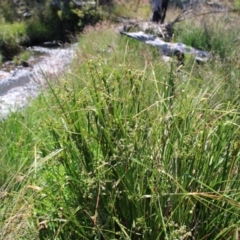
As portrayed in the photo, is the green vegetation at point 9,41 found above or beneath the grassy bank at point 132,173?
beneath

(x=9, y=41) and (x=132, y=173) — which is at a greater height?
(x=132, y=173)

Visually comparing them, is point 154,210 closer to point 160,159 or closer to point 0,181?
point 160,159

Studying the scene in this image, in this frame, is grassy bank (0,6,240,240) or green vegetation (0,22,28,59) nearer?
grassy bank (0,6,240,240)

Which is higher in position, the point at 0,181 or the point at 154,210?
the point at 154,210

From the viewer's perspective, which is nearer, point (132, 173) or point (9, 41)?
point (132, 173)

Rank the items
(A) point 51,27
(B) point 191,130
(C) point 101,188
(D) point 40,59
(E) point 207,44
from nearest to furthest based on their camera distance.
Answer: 1. (C) point 101,188
2. (B) point 191,130
3. (E) point 207,44
4. (D) point 40,59
5. (A) point 51,27

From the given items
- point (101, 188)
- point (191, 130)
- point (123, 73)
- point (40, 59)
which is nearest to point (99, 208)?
A: point (101, 188)

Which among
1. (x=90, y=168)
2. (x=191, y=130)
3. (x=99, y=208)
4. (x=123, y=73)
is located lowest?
(x=99, y=208)

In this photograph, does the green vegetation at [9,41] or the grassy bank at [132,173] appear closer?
the grassy bank at [132,173]

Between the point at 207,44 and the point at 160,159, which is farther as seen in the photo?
the point at 207,44

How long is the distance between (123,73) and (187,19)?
328 inches

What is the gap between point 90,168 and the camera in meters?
2.12

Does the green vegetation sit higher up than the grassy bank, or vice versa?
the grassy bank

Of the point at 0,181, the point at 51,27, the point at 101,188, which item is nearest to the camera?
the point at 101,188
